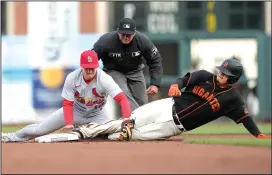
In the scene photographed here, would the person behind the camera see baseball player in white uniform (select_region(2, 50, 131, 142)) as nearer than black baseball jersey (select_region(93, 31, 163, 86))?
Yes

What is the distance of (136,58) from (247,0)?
10.1 meters

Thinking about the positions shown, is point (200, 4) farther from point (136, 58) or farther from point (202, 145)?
point (202, 145)

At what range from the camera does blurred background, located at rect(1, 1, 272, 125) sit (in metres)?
18.0

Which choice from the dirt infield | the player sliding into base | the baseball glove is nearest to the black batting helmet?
the player sliding into base

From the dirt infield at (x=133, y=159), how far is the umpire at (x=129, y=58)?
5.53 ft

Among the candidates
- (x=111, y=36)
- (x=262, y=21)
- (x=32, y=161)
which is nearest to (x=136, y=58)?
(x=111, y=36)

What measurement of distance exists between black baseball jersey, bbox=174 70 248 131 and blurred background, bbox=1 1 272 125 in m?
9.45

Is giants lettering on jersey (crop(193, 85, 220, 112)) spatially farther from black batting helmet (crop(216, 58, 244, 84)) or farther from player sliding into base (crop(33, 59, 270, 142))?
black batting helmet (crop(216, 58, 244, 84))

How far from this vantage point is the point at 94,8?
1898 centimetres

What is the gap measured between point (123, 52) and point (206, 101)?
1.27 metres

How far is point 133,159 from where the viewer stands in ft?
20.6

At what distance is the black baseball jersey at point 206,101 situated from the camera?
819 cm

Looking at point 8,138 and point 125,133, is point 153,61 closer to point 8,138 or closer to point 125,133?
point 125,133

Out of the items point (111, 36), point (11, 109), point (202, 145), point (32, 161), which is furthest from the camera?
point (11, 109)
